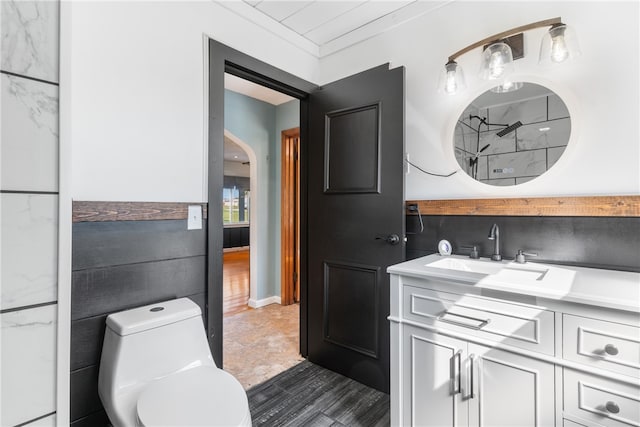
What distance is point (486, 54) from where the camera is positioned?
1626 mm

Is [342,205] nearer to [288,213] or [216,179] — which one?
[216,179]

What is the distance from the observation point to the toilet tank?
50.7 inches

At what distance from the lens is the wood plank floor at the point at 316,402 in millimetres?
1699

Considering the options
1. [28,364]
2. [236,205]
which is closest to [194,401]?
[28,364]

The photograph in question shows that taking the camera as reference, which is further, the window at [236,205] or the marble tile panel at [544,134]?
the window at [236,205]

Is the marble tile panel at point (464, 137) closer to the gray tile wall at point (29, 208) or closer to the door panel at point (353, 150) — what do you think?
the door panel at point (353, 150)

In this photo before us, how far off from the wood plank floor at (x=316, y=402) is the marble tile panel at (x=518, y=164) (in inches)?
58.5

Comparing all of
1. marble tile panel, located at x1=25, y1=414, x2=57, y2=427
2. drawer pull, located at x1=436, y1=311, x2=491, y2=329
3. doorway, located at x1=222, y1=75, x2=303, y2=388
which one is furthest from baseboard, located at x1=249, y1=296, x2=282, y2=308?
marble tile panel, located at x1=25, y1=414, x2=57, y2=427

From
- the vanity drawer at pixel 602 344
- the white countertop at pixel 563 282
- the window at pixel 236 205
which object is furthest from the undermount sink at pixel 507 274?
the window at pixel 236 205

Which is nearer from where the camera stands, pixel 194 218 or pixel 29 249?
pixel 29 249

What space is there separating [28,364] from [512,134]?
2.09 metres

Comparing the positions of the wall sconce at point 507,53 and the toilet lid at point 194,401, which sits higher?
the wall sconce at point 507,53

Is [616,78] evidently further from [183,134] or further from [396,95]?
[183,134]

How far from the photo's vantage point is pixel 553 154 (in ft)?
5.05
